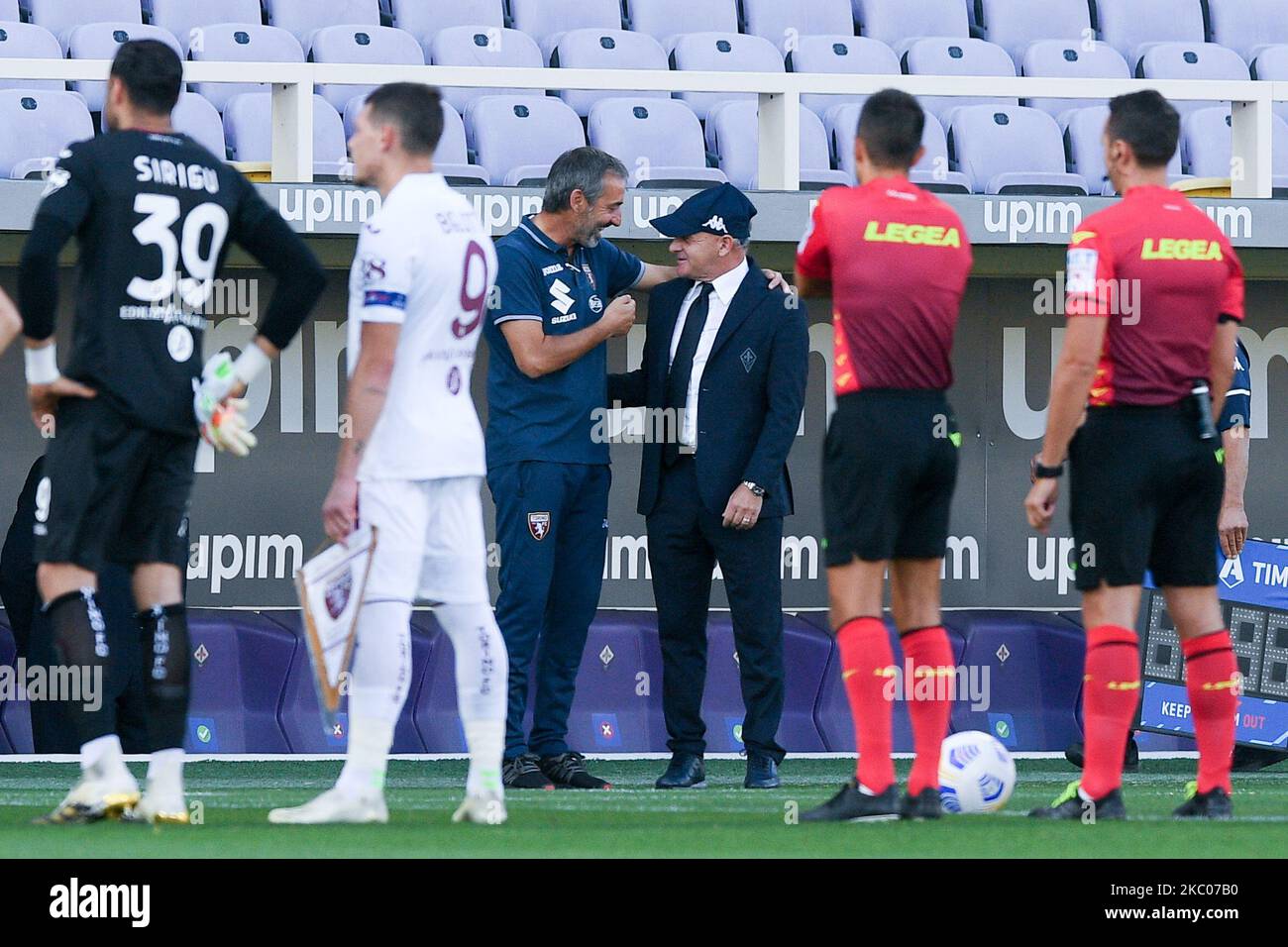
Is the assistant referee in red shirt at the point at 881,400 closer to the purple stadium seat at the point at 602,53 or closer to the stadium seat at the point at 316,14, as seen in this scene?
the purple stadium seat at the point at 602,53

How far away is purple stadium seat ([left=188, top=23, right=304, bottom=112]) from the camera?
10922 millimetres

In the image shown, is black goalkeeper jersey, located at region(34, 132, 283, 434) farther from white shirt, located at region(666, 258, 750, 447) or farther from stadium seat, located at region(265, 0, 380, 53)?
stadium seat, located at region(265, 0, 380, 53)

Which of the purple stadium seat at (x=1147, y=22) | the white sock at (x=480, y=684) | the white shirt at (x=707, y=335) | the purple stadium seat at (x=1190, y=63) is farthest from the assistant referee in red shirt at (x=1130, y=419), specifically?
the purple stadium seat at (x=1147, y=22)

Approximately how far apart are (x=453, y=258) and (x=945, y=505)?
142cm

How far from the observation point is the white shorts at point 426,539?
520 cm

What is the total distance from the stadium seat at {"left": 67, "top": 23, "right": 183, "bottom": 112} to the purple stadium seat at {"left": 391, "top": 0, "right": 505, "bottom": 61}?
161cm

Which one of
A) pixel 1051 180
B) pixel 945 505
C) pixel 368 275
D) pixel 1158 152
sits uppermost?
pixel 1051 180

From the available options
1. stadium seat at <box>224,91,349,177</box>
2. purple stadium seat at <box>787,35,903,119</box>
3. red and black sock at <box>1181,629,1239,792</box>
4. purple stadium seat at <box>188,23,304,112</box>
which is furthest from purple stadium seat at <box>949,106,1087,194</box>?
red and black sock at <box>1181,629,1239,792</box>

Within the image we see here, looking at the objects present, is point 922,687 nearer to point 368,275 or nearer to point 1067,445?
point 1067,445

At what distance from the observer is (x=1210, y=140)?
1179cm

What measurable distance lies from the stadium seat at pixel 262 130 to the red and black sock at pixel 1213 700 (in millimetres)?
5780

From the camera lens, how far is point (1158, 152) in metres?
5.59

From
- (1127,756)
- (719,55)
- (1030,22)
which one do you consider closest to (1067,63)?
(1030,22)

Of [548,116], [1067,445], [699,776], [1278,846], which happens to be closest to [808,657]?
[699,776]
